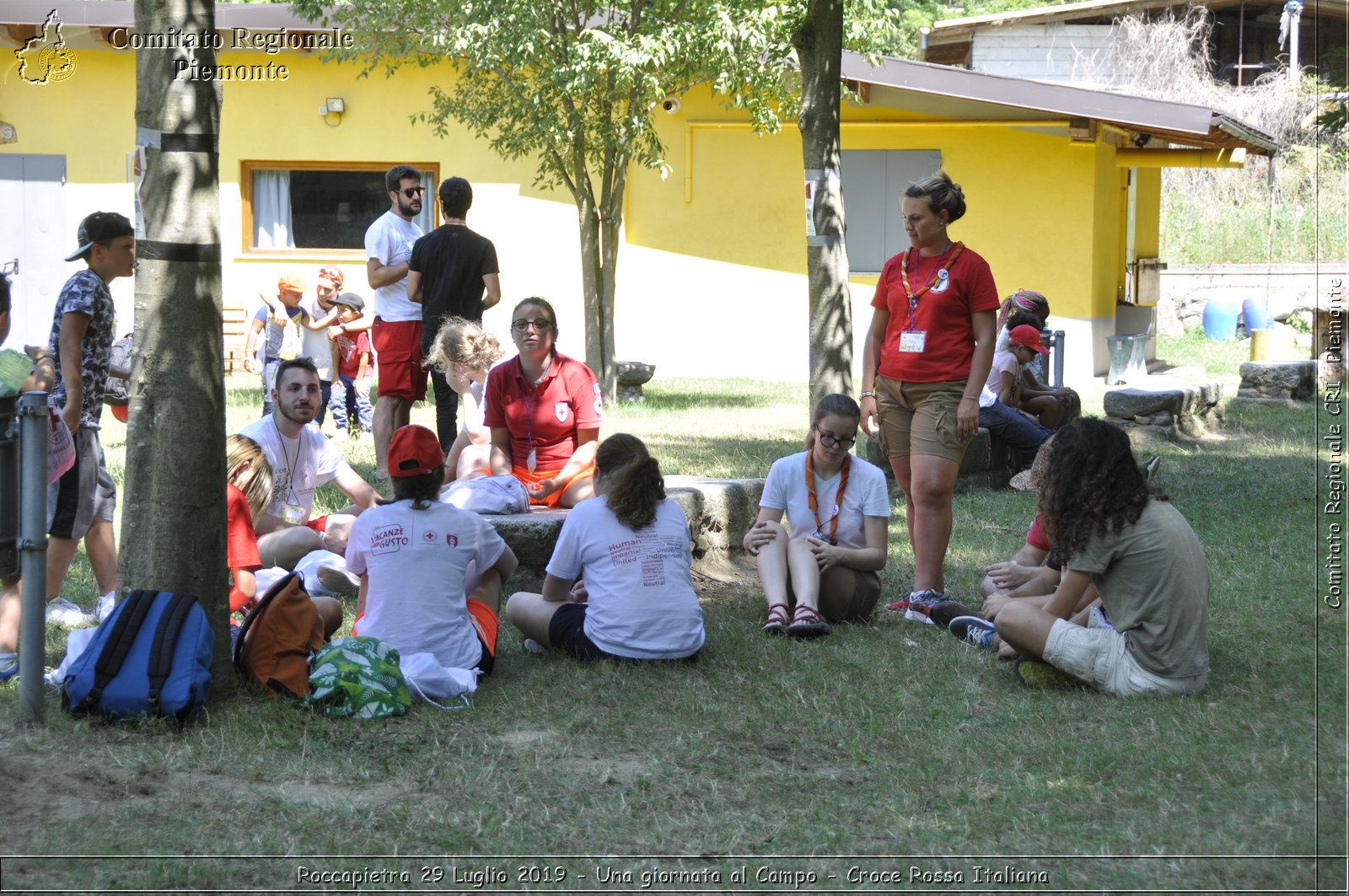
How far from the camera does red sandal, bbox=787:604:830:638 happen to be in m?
5.53

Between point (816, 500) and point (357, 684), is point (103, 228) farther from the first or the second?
point (816, 500)

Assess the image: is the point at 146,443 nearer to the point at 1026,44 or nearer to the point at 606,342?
the point at 606,342

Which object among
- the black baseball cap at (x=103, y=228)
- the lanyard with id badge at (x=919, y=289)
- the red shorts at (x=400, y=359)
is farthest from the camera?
the red shorts at (x=400, y=359)

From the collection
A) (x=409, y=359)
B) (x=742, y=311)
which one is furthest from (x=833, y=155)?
(x=742, y=311)

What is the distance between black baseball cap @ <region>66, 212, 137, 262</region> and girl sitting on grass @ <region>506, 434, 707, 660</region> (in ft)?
6.77

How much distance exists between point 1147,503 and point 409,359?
191 inches

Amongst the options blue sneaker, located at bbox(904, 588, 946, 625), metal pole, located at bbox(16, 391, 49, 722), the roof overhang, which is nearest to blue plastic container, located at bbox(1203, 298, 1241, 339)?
the roof overhang

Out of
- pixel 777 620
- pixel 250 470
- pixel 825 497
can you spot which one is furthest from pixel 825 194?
pixel 250 470

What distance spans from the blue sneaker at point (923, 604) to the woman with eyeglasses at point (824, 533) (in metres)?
0.17

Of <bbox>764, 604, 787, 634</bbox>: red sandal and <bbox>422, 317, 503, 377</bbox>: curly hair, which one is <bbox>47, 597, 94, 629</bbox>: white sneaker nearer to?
<bbox>422, 317, 503, 377</bbox>: curly hair

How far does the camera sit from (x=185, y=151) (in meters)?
4.43

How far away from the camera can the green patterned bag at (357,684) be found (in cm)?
445

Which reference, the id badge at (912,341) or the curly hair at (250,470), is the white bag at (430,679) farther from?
the id badge at (912,341)

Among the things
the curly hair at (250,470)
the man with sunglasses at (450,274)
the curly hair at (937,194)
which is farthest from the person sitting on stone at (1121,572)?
the man with sunglasses at (450,274)
